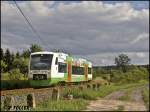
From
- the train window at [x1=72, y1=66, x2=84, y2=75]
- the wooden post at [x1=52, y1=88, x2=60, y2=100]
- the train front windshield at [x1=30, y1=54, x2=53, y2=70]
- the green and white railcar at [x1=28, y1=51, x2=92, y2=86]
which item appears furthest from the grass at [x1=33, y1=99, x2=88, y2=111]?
the train window at [x1=72, y1=66, x2=84, y2=75]

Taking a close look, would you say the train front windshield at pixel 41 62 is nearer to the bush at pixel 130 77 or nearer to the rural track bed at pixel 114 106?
the rural track bed at pixel 114 106

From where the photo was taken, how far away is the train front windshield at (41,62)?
34.9 metres

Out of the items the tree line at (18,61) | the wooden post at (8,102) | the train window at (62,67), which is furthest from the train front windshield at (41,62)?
the tree line at (18,61)

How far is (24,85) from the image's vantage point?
44219mm

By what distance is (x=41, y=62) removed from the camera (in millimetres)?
35156

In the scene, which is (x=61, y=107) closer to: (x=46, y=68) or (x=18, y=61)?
(x=46, y=68)

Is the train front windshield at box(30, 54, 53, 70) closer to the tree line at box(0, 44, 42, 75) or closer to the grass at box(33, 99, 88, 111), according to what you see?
the grass at box(33, 99, 88, 111)

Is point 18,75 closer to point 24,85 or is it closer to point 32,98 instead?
point 24,85

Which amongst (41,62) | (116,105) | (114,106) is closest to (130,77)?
(41,62)

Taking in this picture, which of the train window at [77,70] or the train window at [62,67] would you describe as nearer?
the train window at [62,67]

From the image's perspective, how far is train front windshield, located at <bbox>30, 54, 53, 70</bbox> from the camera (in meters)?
34.9

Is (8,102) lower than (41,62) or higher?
lower

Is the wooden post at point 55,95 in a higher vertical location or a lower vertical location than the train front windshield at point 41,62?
lower

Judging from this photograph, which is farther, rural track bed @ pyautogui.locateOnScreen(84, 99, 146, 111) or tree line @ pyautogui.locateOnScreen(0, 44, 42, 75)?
tree line @ pyautogui.locateOnScreen(0, 44, 42, 75)
